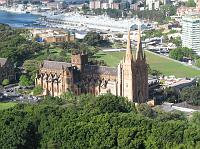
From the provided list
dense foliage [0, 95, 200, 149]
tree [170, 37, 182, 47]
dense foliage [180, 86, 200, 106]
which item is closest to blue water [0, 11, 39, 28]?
tree [170, 37, 182, 47]

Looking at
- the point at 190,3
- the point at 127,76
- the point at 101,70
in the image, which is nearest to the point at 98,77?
the point at 101,70

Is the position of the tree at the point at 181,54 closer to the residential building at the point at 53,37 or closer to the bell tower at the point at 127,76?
the residential building at the point at 53,37

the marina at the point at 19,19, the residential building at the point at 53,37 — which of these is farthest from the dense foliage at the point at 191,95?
the marina at the point at 19,19

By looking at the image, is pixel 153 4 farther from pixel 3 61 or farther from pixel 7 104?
pixel 7 104

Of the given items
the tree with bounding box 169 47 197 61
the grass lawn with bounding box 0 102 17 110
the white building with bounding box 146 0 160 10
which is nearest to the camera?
the grass lawn with bounding box 0 102 17 110

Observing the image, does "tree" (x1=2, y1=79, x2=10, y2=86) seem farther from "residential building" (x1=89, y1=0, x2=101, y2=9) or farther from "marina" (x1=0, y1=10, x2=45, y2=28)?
"residential building" (x1=89, y1=0, x2=101, y2=9)

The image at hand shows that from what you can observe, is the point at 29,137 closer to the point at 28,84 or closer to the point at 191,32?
the point at 28,84
